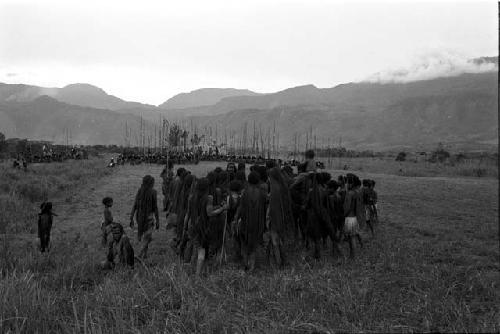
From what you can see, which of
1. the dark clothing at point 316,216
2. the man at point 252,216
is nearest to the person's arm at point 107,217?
the man at point 252,216

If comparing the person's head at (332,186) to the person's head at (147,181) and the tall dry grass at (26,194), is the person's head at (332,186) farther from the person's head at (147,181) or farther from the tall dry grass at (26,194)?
the tall dry grass at (26,194)

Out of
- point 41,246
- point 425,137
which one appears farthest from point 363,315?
point 425,137

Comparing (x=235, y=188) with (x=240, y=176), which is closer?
(x=235, y=188)

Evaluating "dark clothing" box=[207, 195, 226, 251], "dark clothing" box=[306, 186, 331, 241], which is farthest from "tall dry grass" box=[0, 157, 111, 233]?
"dark clothing" box=[306, 186, 331, 241]

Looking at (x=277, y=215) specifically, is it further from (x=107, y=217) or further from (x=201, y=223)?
(x=107, y=217)

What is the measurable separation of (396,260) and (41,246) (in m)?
6.43

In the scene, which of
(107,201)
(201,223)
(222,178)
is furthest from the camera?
(222,178)

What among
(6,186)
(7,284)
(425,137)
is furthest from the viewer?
(425,137)

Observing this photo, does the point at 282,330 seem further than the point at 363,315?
No

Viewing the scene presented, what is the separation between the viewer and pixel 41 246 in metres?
8.30

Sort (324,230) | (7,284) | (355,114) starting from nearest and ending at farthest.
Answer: (7,284), (324,230), (355,114)

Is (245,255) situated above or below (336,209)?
below

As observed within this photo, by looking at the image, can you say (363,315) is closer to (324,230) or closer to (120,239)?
(324,230)

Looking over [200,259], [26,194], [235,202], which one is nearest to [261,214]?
[235,202]
